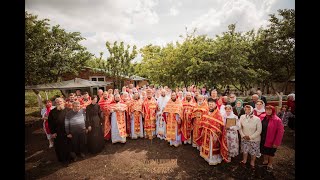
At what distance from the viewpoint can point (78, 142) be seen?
6840 mm

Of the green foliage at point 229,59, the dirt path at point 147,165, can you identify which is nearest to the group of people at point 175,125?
the dirt path at point 147,165

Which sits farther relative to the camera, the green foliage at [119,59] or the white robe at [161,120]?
the green foliage at [119,59]

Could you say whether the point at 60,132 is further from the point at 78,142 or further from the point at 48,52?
the point at 48,52

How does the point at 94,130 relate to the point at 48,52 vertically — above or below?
below

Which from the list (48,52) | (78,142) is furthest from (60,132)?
(48,52)

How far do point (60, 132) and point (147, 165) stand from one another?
9.68ft

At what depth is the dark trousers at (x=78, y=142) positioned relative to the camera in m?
6.72

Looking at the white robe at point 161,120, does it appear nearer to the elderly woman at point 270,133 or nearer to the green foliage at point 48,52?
the elderly woman at point 270,133

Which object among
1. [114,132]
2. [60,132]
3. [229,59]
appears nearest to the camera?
[60,132]

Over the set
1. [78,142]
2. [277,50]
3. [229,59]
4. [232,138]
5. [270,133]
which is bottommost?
[78,142]

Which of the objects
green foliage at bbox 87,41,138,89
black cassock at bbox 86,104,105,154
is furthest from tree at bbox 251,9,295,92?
black cassock at bbox 86,104,105,154

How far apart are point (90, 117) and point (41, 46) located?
1016cm
